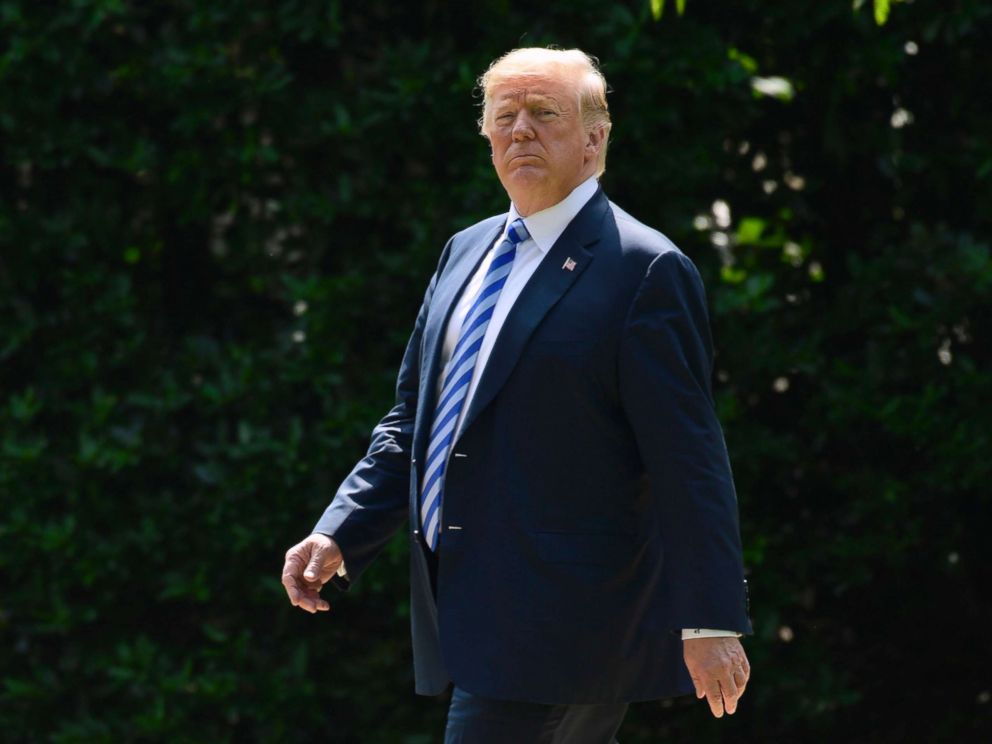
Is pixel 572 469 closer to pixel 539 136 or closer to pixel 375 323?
pixel 539 136

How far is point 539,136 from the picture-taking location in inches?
127

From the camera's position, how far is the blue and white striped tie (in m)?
3.28

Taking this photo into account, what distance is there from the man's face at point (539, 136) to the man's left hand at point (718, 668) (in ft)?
3.08

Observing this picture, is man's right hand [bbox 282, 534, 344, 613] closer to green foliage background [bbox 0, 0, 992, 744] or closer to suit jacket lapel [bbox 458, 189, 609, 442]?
suit jacket lapel [bbox 458, 189, 609, 442]

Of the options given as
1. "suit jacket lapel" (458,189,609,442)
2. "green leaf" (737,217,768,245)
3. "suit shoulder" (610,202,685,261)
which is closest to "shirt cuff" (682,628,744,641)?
"suit jacket lapel" (458,189,609,442)

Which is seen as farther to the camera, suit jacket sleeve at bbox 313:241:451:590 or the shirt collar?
suit jacket sleeve at bbox 313:241:451:590

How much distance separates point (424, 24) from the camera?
5.30 metres

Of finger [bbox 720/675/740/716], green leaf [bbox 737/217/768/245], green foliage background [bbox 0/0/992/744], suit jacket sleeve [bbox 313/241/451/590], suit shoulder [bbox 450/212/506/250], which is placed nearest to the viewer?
finger [bbox 720/675/740/716]

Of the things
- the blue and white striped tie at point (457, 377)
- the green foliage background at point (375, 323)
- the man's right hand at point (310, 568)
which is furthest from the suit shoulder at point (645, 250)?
the green foliage background at point (375, 323)

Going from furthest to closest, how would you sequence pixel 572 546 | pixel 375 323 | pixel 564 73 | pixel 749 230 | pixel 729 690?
pixel 749 230 → pixel 375 323 → pixel 564 73 → pixel 572 546 → pixel 729 690

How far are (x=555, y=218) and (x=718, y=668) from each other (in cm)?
95

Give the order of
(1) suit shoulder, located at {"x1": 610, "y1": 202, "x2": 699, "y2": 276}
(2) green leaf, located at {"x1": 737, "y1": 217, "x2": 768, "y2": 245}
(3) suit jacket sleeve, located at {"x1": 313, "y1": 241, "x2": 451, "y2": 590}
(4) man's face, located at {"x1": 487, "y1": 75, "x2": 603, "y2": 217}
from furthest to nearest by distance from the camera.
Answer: (2) green leaf, located at {"x1": 737, "y1": 217, "x2": 768, "y2": 245} → (3) suit jacket sleeve, located at {"x1": 313, "y1": 241, "x2": 451, "y2": 590} → (4) man's face, located at {"x1": 487, "y1": 75, "x2": 603, "y2": 217} → (1) suit shoulder, located at {"x1": 610, "y1": 202, "x2": 699, "y2": 276}

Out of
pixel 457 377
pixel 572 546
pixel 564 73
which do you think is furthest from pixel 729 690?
pixel 564 73

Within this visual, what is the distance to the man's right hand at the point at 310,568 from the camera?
11.0 feet
